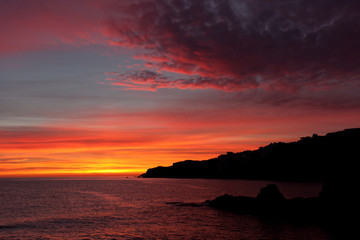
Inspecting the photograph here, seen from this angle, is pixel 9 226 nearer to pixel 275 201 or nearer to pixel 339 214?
pixel 275 201

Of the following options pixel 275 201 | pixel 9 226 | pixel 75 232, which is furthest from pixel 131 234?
pixel 275 201

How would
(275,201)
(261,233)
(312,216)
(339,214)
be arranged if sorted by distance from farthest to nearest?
(275,201) → (312,216) → (339,214) → (261,233)

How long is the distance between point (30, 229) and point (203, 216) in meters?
34.7

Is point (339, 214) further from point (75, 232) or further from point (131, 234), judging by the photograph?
point (75, 232)

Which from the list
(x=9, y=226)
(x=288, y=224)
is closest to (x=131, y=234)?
(x=9, y=226)

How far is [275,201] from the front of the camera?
219ft

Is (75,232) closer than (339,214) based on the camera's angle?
Yes

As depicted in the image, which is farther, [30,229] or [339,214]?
[339,214]

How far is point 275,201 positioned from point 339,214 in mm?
14907

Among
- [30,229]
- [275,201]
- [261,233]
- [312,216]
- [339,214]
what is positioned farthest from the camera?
[275,201]

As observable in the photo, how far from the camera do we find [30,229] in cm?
5038

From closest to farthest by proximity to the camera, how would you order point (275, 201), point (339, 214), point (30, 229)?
point (30, 229) < point (339, 214) < point (275, 201)

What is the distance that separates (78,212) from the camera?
232 ft

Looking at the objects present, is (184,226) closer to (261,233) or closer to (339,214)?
(261,233)
